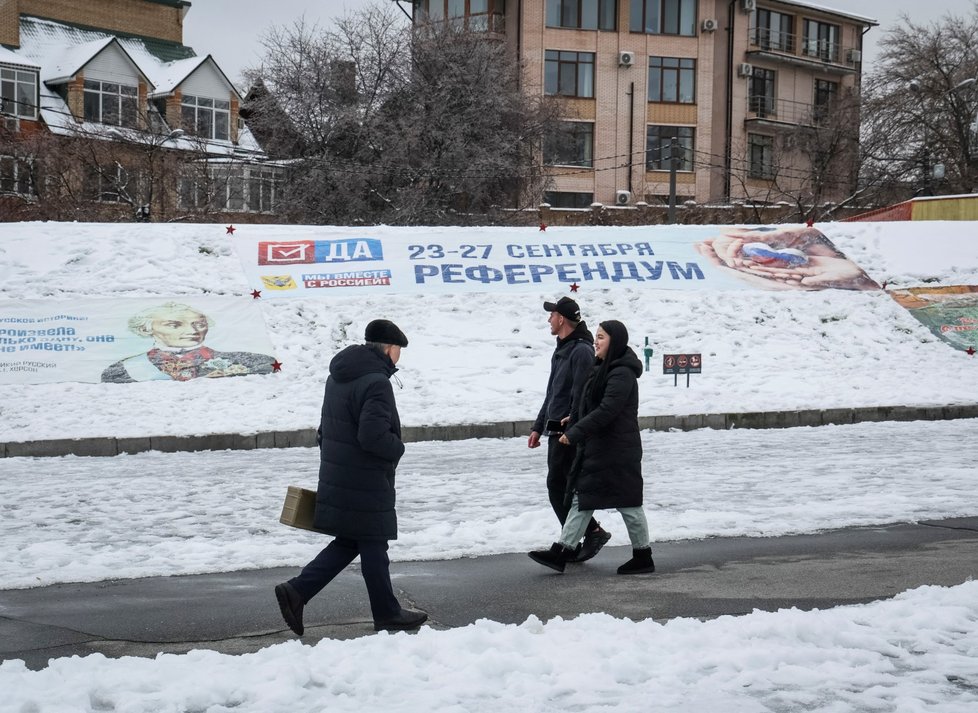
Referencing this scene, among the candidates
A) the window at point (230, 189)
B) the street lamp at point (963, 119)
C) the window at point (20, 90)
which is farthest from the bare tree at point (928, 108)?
the window at point (20, 90)

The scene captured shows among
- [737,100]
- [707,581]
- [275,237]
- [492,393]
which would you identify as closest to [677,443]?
[492,393]

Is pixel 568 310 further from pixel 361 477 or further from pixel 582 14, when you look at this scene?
pixel 582 14

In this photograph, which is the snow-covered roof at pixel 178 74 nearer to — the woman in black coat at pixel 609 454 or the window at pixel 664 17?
the window at pixel 664 17

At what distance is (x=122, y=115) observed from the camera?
4338 centimetres

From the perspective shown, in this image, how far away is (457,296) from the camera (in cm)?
2162

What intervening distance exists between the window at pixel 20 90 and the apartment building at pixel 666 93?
1640 centimetres

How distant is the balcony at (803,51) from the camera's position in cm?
5744

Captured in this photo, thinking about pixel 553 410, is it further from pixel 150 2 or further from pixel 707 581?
pixel 150 2

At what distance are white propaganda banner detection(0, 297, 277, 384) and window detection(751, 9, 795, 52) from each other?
44.0 m

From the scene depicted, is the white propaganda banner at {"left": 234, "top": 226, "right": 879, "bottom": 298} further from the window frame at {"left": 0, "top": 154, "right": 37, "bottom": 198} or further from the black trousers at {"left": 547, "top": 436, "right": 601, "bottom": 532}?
the black trousers at {"left": 547, "top": 436, "right": 601, "bottom": 532}

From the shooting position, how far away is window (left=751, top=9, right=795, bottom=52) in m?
57.8

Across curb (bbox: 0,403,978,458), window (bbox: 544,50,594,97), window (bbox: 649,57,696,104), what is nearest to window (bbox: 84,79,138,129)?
window (bbox: 544,50,594,97)

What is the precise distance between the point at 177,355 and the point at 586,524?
11790 mm

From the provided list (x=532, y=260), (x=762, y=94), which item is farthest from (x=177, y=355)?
(x=762, y=94)
